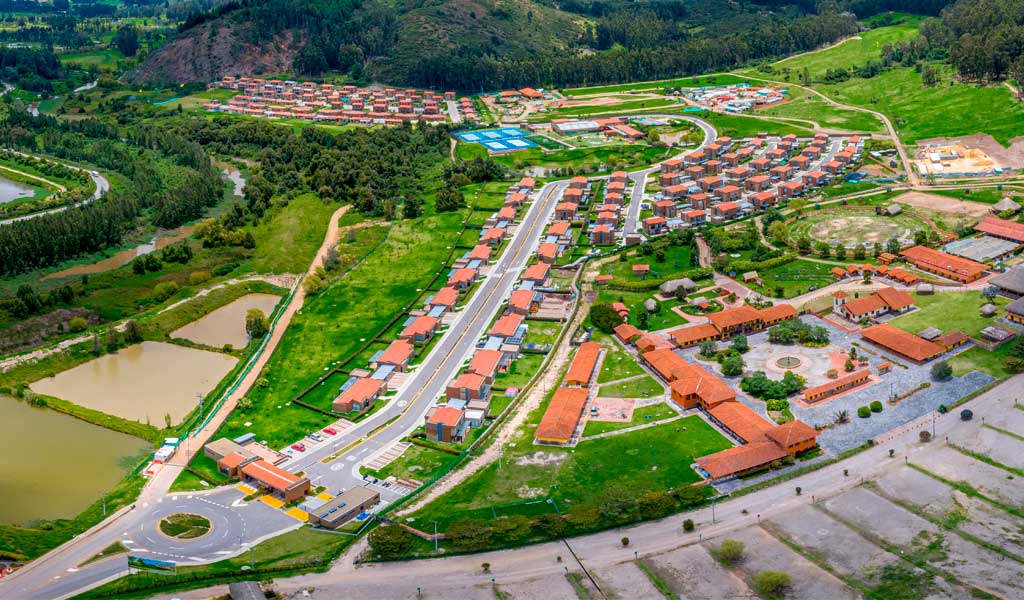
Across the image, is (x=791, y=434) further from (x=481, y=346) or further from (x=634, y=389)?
(x=481, y=346)

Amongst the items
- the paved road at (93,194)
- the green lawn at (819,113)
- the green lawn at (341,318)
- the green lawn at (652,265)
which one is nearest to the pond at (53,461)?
the green lawn at (341,318)

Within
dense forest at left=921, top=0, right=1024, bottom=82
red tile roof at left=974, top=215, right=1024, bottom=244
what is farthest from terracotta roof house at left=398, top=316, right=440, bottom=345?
dense forest at left=921, top=0, right=1024, bottom=82

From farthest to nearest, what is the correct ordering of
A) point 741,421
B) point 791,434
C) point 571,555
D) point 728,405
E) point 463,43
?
point 463,43
point 728,405
point 741,421
point 791,434
point 571,555

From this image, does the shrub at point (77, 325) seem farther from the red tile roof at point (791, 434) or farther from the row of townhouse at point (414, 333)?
the red tile roof at point (791, 434)

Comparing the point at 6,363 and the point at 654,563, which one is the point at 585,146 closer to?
the point at 6,363

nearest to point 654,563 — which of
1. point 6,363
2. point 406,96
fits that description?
point 6,363

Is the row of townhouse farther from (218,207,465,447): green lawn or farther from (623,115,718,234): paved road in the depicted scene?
(623,115,718,234): paved road

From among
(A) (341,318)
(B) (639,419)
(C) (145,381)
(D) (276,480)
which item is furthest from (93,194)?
(B) (639,419)
